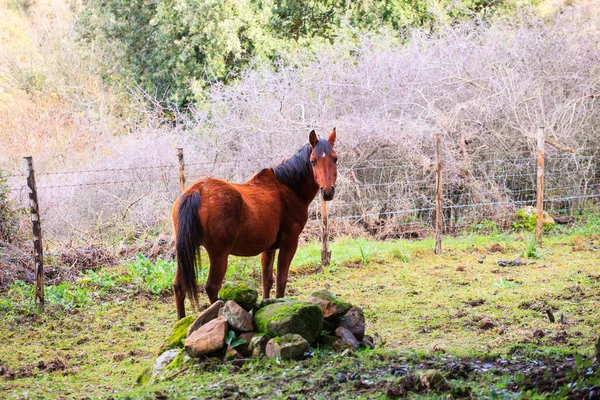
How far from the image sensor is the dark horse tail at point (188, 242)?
17.1 ft

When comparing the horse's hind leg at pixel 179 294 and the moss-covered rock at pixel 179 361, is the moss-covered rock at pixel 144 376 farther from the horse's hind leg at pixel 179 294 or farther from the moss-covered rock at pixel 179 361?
the horse's hind leg at pixel 179 294

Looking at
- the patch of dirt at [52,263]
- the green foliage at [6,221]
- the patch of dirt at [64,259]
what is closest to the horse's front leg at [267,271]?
the patch of dirt at [64,259]

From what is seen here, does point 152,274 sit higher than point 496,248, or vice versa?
point 152,274

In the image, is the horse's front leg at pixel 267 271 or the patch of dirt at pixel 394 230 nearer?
the horse's front leg at pixel 267 271

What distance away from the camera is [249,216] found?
5.72 m

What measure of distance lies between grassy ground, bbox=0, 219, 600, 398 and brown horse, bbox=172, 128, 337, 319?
94 centimetres

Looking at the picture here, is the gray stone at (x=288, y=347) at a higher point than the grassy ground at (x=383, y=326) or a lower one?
higher

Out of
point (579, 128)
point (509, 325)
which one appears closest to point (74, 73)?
point (579, 128)

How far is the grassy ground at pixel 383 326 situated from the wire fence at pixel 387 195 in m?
0.75

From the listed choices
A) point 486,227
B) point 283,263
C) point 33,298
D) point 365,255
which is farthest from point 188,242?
point 486,227

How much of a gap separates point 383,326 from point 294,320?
157 cm

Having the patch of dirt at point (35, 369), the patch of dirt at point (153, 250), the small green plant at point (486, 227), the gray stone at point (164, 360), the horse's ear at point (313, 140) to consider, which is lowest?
the patch of dirt at point (35, 369)

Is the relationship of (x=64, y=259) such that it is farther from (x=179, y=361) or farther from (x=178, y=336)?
(x=179, y=361)

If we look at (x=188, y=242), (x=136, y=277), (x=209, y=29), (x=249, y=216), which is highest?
(x=209, y=29)
